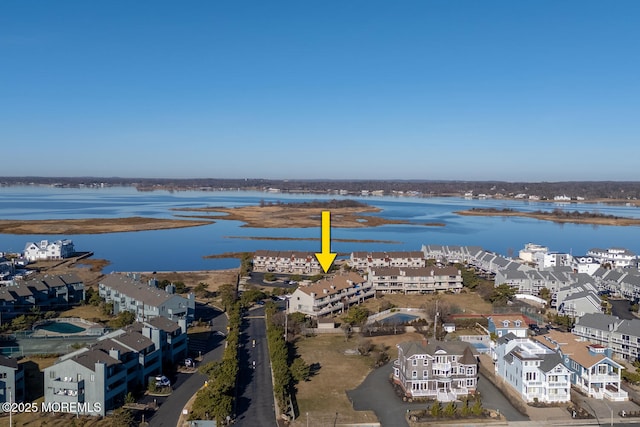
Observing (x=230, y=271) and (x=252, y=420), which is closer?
(x=252, y=420)

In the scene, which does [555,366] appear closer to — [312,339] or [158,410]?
[312,339]

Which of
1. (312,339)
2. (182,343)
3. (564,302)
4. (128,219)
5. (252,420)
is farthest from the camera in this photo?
(128,219)

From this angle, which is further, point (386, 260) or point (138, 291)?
point (386, 260)

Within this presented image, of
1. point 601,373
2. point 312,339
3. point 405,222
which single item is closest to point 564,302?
point 601,373

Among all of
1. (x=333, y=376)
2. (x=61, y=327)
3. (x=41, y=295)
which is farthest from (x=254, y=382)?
(x=41, y=295)

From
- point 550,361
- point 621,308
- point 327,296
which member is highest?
point 550,361

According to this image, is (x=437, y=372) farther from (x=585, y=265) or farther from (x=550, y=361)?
(x=585, y=265)

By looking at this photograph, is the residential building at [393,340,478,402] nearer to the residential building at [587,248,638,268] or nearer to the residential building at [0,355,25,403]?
the residential building at [0,355,25,403]
